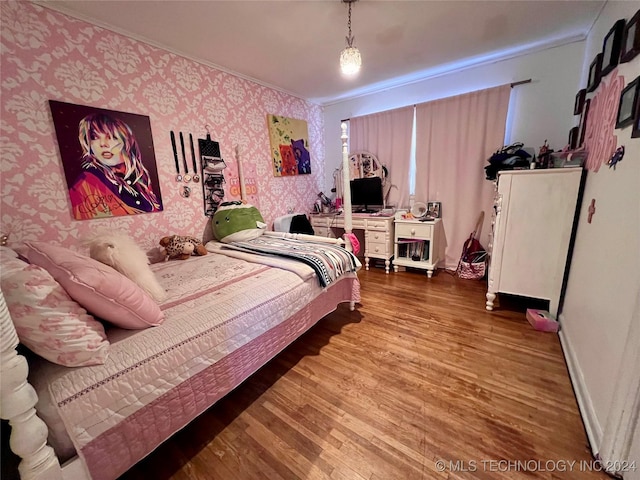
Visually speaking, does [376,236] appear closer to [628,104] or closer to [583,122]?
[583,122]

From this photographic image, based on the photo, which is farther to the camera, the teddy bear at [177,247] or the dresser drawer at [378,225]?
the dresser drawer at [378,225]

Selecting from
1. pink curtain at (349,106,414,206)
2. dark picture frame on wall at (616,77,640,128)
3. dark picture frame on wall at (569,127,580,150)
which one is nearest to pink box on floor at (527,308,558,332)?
dark picture frame on wall at (616,77,640,128)

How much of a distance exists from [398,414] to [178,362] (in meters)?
1.11

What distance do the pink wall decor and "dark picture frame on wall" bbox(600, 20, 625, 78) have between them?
48mm

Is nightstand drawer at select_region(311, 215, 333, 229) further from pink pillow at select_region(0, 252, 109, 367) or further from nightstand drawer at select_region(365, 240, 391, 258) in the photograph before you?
pink pillow at select_region(0, 252, 109, 367)

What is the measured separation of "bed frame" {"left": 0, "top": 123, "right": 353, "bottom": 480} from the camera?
64cm

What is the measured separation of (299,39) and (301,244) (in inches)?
69.0

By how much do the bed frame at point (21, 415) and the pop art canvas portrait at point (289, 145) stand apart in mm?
2871

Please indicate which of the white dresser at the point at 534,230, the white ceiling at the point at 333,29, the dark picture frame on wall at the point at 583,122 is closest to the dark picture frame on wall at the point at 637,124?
the white dresser at the point at 534,230

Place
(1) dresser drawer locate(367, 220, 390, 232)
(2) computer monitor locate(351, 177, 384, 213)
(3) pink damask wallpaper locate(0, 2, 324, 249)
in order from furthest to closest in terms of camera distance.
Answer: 1. (2) computer monitor locate(351, 177, 384, 213)
2. (1) dresser drawer locate(367, 220, 390, 232)
3. (3) pink damask wallpaper locate(0, 2, 324, 249)

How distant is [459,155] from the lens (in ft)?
9.86

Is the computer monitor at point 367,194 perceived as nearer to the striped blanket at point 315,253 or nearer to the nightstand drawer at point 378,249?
the nightstand drawer at point 378,249

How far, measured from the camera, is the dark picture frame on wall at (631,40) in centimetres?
116

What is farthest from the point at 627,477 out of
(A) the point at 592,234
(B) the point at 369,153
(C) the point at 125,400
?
(B) the point at 369,153
